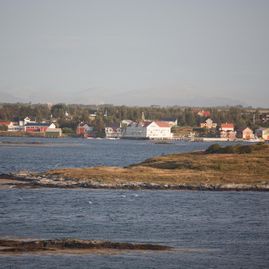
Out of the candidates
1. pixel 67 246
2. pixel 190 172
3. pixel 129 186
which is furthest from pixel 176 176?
pixel 67 246

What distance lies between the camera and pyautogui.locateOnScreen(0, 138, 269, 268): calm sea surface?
35750 millimetres

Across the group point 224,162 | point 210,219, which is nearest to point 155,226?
point 210,219

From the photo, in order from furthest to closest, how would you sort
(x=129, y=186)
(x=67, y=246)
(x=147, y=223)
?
(x=129, y=186)
(x=147, y=223)
(x=67, y=246)

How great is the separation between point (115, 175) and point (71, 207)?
20173 mm

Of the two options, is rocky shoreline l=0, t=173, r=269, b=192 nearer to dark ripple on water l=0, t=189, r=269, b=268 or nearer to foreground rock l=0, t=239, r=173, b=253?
dark ripple on water l=0, t=189, r=269, b=268

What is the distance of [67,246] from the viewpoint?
3822 cm

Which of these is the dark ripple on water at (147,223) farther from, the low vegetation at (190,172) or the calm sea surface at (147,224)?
the low vegetation at (190,172)

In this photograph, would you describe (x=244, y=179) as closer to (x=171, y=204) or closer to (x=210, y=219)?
(x=171, y=204)

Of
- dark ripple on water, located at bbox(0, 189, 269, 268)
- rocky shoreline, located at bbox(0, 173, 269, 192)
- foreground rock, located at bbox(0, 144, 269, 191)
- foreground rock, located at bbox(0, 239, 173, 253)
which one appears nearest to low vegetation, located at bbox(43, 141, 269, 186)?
foreground rock, located at bbox(0, 144, 269, 191)

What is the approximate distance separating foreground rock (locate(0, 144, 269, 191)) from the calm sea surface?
147 inches

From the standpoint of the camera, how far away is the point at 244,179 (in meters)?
71.4

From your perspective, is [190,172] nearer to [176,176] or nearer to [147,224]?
[176,176]

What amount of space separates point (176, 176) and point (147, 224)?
26.7 meters

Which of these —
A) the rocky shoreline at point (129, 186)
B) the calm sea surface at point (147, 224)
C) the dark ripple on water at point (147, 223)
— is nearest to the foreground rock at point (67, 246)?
the calm sea surface at point (147, 224)
